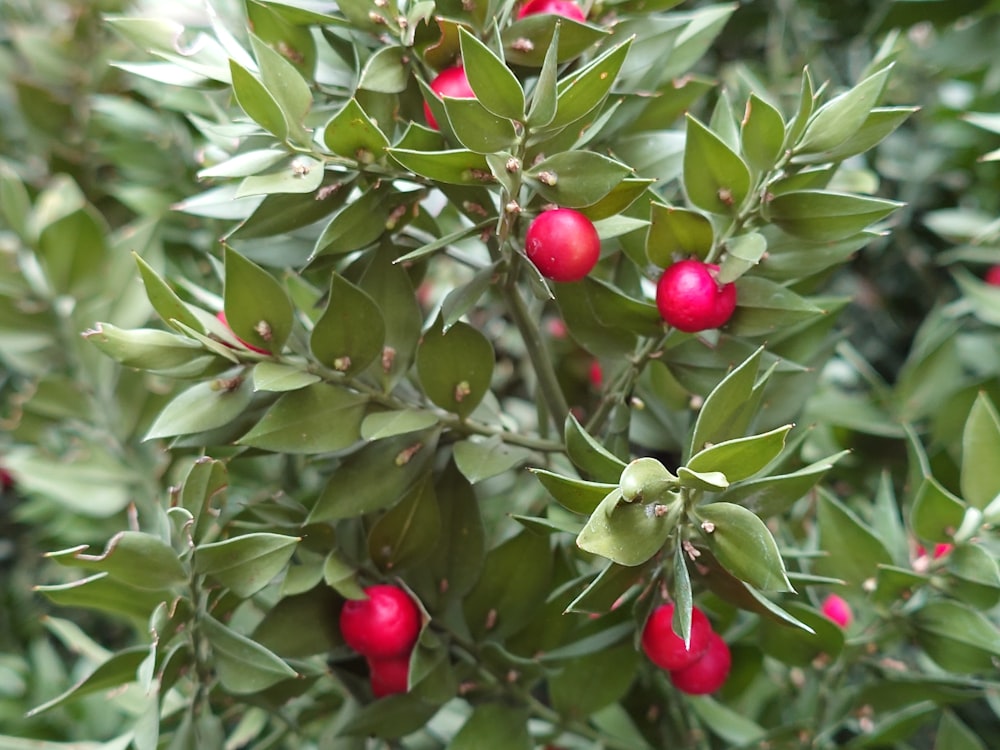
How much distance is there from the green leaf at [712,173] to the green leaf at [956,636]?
331mm

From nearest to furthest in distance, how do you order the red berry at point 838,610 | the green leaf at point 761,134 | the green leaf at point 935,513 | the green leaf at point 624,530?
the green leaf at point 624,530 → the green leaf at point 761,134 → the green leaf at point 935,513 → the red berry at point 838,610

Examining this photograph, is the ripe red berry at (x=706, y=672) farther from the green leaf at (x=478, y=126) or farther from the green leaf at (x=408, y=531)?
the green leaf at (x=478, y=126)

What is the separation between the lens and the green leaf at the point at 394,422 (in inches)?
23.8

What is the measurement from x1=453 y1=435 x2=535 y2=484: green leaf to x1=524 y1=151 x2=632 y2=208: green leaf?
0.18m

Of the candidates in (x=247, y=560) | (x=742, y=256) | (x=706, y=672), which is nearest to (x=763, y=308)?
(x=742, y=256)

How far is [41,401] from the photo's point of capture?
3.40 ft

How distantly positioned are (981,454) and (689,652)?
0.82 ft

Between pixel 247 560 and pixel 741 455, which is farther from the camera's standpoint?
pixel 247 560

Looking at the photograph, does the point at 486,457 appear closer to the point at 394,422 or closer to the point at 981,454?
the point at 394,422

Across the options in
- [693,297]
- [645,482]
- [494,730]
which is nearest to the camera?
[645,482]

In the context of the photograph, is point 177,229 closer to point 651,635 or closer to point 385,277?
point 385,277

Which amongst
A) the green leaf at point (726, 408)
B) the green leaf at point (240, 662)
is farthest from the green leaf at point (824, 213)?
the green leaf at point (240, 662)

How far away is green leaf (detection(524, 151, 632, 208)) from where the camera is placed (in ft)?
1.69

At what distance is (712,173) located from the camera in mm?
595
